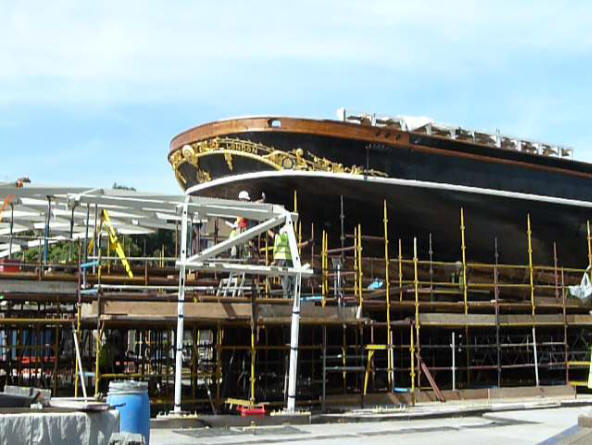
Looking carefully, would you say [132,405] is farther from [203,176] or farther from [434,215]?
[434,215]

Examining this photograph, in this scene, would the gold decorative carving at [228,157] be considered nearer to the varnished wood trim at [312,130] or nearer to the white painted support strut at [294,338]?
the varnished wood trim at [312,130]

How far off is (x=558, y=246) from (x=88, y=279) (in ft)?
55.9

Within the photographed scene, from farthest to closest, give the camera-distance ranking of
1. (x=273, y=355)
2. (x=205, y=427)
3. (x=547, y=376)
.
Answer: (x=547, y=376)
(x=273, y=355)
(x=205, y=427)

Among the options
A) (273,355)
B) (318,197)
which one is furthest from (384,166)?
(273,355)

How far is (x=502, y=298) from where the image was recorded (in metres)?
25.0

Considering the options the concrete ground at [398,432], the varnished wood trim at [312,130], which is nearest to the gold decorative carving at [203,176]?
the varnished wood trim at [312,130]

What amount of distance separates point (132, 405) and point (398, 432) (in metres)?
6.11

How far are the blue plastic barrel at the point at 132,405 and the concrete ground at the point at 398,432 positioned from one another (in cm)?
250

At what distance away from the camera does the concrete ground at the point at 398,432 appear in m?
12.9

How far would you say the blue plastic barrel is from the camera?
31.3ft

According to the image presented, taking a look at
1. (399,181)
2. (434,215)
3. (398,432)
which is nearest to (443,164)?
(434,215)

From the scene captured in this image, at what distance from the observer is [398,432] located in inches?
565

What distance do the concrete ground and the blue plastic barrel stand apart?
2.50 metres

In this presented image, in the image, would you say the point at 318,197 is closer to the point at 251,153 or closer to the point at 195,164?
the point at 251,153
